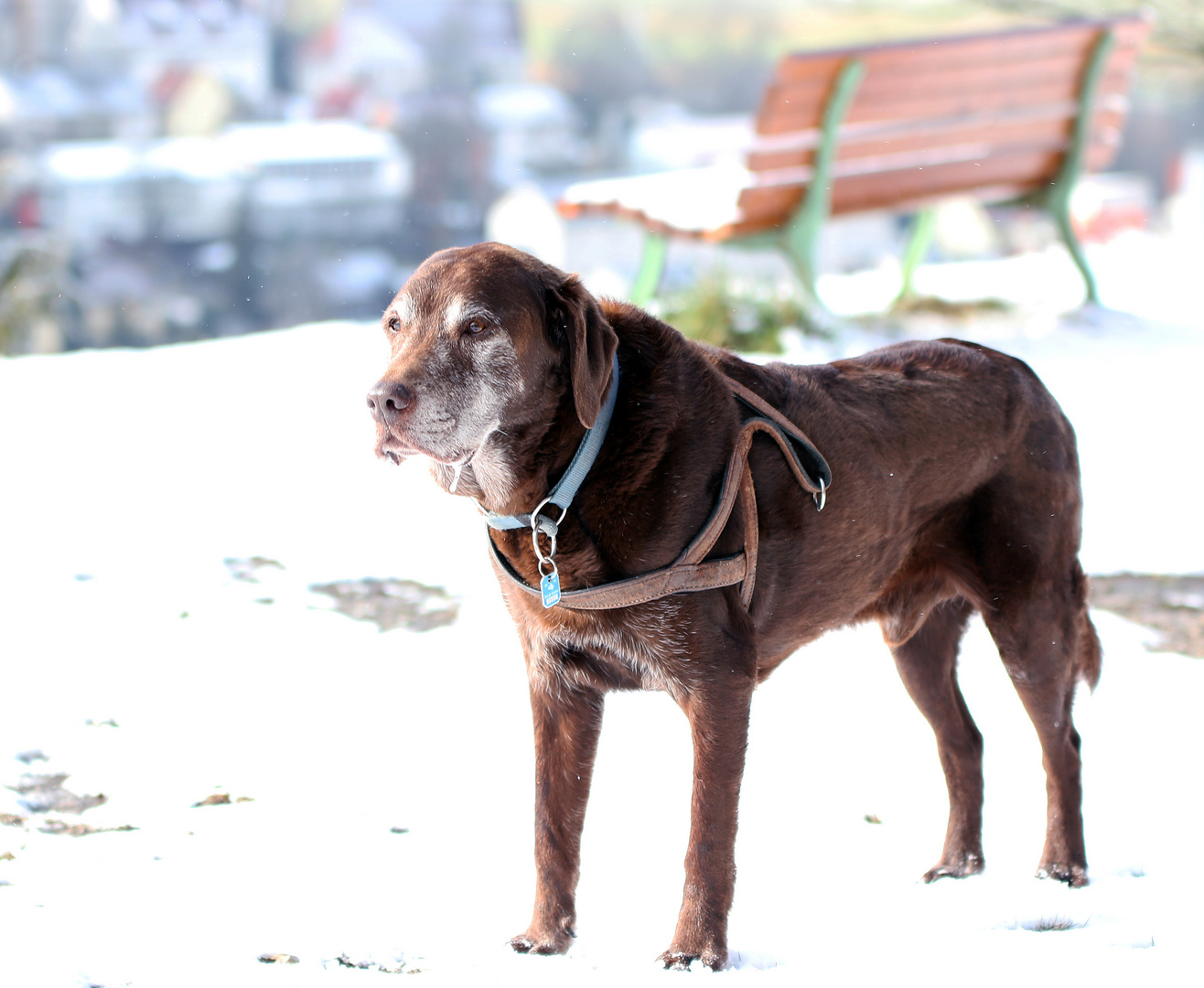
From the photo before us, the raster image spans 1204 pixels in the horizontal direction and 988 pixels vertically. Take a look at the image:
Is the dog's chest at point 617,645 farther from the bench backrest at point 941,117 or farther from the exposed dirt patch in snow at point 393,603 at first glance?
the bench backrest at point 941,117

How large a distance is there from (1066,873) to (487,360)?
1811 millimetres

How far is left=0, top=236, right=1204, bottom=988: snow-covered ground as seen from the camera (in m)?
2.37

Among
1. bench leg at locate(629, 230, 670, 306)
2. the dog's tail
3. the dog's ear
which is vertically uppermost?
bench leg at locate(629, 230, 670, 306)

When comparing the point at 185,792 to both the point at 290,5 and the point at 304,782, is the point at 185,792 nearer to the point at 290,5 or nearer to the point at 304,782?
the point at 304,782

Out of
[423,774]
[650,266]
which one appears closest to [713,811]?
[423,774]

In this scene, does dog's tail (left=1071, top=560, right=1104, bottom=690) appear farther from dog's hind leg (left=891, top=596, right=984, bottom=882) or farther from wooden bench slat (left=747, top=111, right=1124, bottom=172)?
wooden bench slat (left=747, top=111, right=1124, bottom=172)

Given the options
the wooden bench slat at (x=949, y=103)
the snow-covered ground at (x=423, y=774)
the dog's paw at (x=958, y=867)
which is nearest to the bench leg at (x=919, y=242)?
the wooden bench slat at (x=949, y=103)

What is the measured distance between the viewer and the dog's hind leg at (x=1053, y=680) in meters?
2.67

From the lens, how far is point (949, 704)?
9.71 ft

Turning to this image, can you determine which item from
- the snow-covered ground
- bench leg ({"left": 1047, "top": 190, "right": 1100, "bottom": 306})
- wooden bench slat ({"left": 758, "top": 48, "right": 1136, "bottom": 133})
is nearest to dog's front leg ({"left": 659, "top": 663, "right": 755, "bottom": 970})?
the snow-covered ground

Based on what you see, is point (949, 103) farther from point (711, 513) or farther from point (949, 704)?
point (711, 513)

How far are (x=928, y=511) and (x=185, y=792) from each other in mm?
2079

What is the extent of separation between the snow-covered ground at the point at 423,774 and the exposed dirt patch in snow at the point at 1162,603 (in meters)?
0.12

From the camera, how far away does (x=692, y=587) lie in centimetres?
220
